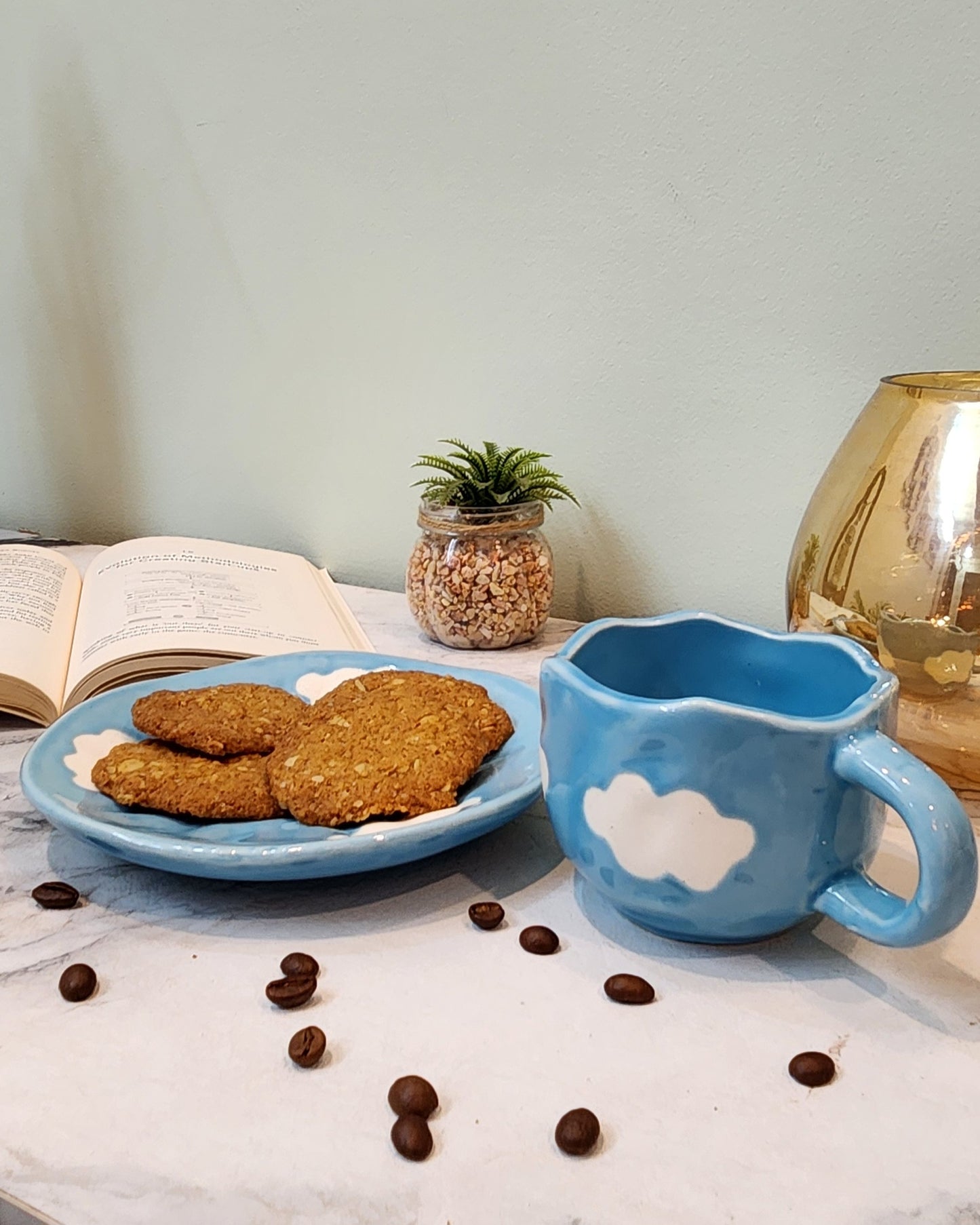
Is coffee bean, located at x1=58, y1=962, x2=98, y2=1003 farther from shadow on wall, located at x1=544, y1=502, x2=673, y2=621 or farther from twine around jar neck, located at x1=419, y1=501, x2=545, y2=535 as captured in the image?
shadow on wall, located at x1=544, y1=502, x2=673, y2=621

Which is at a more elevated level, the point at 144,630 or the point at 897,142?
the point at 897,142

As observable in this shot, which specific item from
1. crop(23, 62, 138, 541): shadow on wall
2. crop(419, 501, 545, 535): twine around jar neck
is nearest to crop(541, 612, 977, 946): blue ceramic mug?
crop(419, 501, 545, 535): twine around jar neck

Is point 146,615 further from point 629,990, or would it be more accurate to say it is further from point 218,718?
point 629,990

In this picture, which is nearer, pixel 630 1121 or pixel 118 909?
pixel 630 1121

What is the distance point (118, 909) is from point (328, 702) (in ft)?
0.60

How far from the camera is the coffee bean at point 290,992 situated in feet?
1.53

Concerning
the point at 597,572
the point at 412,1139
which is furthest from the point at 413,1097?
the point at 597,572

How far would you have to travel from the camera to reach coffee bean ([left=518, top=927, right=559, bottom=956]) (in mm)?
505

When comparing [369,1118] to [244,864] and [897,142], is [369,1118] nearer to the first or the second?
[244,864]

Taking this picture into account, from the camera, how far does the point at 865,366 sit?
80 cm

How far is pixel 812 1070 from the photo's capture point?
41 cm

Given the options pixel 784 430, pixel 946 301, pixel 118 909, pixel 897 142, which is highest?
pixel 897 142

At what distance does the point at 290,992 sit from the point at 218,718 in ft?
0.77

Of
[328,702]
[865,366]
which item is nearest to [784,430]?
[865,366]
